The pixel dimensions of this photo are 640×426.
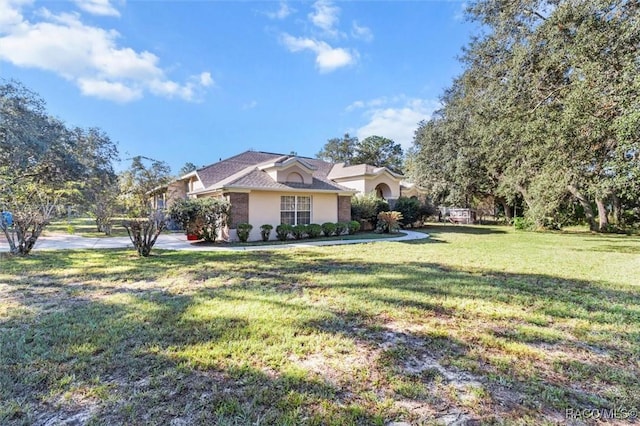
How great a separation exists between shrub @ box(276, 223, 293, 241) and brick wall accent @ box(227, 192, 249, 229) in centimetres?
162

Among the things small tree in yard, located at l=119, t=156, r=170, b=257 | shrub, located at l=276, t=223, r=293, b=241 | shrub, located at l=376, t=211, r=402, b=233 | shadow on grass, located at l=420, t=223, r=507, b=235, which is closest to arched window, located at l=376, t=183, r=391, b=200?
shadow on grass, located at l=420, t=223, r=507, b=235

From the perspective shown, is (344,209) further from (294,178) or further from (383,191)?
(383,191)

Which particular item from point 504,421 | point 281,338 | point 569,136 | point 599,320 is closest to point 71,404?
point 281,338

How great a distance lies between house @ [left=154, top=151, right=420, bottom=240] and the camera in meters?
14.8

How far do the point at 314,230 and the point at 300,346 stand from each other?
1277cm

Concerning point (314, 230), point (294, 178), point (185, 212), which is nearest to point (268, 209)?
point (294, 178)

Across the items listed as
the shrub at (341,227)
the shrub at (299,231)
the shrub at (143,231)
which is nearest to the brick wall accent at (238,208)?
the shrub at (299,231)

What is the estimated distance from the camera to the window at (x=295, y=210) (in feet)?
53.2

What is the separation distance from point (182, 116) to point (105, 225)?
8165 mm

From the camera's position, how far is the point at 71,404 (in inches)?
105

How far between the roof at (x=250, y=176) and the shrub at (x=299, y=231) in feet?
6.38

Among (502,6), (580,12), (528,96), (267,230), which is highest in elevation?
(502,6)

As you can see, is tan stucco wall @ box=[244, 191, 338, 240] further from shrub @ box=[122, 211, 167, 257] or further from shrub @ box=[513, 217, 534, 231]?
shrub @ box=[513, 217, 534, 231]

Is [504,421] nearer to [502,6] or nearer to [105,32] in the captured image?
[105,32]
